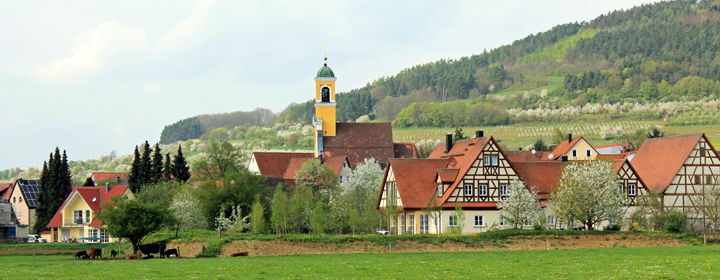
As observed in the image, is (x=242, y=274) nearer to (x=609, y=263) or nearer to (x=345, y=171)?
(x=609, y=263)

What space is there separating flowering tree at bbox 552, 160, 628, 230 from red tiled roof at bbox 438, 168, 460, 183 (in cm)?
788

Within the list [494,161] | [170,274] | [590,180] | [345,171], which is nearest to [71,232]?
[345,171]

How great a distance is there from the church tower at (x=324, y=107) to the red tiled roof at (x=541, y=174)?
42251mm

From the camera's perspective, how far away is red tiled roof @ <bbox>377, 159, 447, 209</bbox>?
71500mm

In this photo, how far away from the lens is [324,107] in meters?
119

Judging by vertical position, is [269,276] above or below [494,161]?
below

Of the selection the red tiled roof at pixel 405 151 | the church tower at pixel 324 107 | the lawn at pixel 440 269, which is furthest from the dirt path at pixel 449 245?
the church tower at pixel 324 107

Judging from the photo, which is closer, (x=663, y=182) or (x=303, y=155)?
(x=663, y=182)

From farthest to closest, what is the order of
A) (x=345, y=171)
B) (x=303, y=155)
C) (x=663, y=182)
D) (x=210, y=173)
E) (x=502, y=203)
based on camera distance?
1. (x=303, y=155)
2. (x=345, y=171)
3. (x=210, y=173)
4. (x=663, y=182)
5. (x=502, y=203)

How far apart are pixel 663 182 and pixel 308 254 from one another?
36.0 metres

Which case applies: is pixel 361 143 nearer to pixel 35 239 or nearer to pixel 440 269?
pixel 35 239

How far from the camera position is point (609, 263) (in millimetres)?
39594

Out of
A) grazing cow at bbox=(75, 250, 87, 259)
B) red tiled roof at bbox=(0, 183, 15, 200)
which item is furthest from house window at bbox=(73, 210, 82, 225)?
grazing cow at bbox=(75, 250, 87, 259)

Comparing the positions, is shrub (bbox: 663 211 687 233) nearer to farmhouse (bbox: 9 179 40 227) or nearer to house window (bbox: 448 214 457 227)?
house window (bbox: 448 214 457 227)
